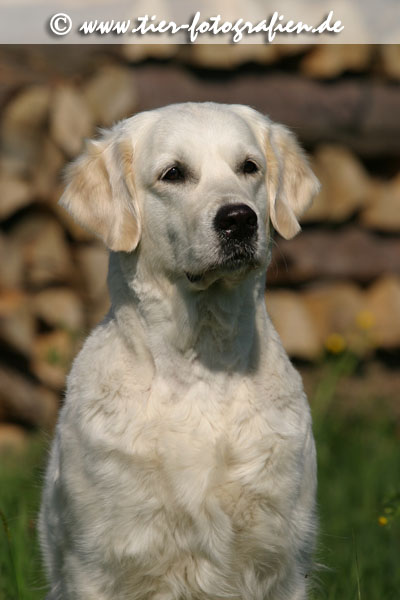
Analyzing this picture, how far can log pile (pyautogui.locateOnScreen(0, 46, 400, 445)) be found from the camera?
5086mm

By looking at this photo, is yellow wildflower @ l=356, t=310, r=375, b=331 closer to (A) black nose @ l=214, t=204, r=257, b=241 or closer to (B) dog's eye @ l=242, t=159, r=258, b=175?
(B) dog's eye @ l=242, t=159, r=258, b=175

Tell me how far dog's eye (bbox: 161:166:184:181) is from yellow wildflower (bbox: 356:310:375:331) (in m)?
2.49

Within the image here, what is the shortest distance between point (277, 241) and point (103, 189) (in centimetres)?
265

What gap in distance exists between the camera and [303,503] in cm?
282

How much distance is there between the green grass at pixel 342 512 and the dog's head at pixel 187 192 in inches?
36.1

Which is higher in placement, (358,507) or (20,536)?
(20,536)

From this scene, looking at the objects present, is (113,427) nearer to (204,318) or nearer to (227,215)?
(204,318)

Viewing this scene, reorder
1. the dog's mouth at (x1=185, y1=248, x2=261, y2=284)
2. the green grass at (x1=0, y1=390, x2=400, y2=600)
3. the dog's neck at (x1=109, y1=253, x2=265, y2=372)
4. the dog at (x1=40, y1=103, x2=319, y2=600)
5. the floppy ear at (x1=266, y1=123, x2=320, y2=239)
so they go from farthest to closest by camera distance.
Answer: the green grass at (x1=0, y1=390, x2=400, y2=600)
the floppy ear at (x1=266, y1=123, x2=320, y2=239)
the dog's neck at (x1=109, y1=253, x2=265, y2=372)
the dog's mouth at (x1=185, y1=248, x2=261, y2=284)
the dog at (x1=40, y1=103, x2=319, y2=600)

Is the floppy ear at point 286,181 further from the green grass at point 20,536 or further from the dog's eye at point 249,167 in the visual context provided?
the green grass at point 20,536

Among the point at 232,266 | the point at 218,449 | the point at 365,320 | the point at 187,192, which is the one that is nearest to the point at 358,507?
the point at 365,320

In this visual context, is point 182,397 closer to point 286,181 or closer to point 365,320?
point 286,181

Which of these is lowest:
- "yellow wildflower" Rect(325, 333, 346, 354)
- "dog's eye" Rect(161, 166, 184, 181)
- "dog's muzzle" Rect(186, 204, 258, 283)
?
"yellow wildflower" Rect(325, 333, 346, 354)

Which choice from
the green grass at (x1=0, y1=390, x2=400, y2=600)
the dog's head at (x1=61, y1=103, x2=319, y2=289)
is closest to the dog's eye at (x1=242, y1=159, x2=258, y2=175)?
the dog's head at (x1=61, y1=103, x2=319, y2=289)

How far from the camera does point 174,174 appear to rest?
9.56 ft
